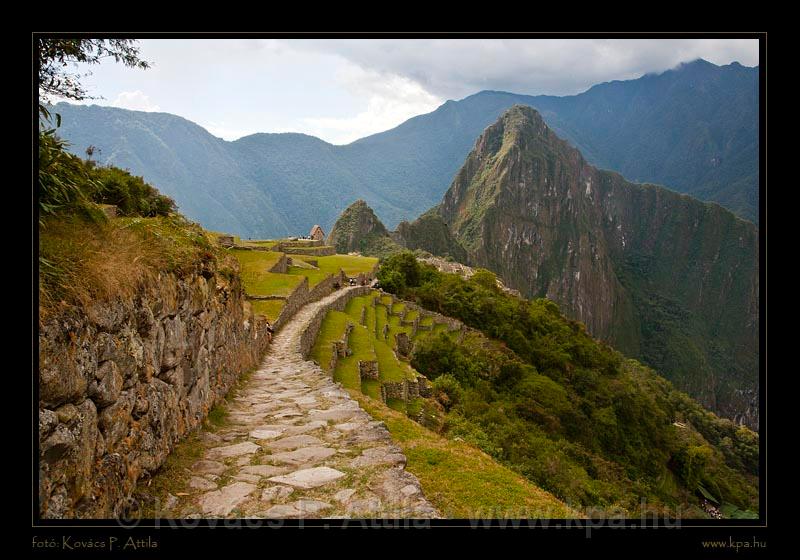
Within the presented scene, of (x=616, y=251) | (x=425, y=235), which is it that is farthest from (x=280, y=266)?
(x=616, y=251)

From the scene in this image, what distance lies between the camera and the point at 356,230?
269ft

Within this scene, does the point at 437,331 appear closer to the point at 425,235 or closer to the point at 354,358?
the point at 354,358

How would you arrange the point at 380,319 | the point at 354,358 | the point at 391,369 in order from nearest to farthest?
the point at 354,358 < the point at 391,369 < the point at 380,319

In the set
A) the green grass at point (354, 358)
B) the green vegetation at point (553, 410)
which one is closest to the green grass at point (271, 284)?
the green grass at point (354, 358)

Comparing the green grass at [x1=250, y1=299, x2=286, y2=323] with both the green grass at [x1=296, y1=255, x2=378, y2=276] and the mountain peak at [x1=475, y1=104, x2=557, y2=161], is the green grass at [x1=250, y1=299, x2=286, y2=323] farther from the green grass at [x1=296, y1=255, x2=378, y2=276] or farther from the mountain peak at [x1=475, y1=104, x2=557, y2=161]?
the mountain peak at [x1=475, y1=104, x2=557, y2=161]

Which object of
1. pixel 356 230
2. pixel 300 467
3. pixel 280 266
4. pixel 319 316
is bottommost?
pixel 300 467

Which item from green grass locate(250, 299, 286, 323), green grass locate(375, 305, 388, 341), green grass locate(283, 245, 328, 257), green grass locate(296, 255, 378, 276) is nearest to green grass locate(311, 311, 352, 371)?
green grass locate(250, 299, 286, 323)

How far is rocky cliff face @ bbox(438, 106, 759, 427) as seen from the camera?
5143 inches

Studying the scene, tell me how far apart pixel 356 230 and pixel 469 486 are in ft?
260

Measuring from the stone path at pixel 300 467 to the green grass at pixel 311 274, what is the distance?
16447 mm
